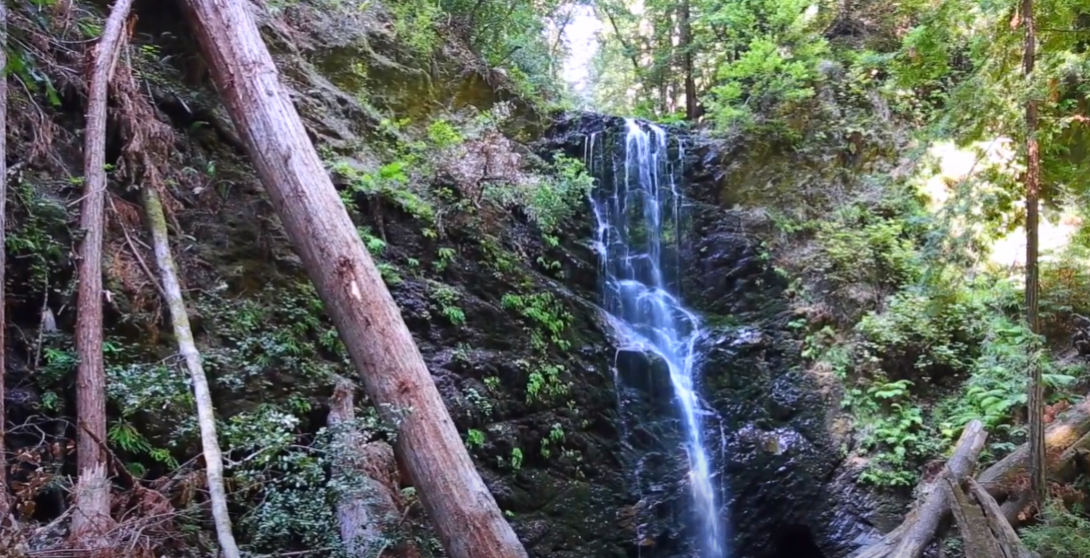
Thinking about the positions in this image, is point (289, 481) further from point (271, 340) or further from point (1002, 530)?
point (1002, 530)

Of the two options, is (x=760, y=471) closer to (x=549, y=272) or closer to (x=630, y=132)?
(x=549, y=272)

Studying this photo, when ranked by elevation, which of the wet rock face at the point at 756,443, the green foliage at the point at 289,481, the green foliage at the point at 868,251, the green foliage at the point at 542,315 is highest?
the green foliage at the point at 868,251

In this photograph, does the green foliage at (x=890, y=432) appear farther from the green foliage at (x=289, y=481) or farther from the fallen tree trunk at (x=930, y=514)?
the green foliage at (x=289, y=481)

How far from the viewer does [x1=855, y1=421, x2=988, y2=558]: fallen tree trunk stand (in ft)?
17.6

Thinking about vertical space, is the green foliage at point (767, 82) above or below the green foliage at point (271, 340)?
above

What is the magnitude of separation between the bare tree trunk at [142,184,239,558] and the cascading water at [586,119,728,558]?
514 cm

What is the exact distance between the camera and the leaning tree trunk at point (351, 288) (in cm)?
375

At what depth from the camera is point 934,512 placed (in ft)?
18.0

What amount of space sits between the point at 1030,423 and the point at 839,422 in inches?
119

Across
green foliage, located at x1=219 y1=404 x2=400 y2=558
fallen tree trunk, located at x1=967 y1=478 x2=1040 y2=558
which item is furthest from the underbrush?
green foliage, located at x1=219 y1=404 x2=400 y2=558

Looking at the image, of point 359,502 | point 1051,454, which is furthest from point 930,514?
point 359,502

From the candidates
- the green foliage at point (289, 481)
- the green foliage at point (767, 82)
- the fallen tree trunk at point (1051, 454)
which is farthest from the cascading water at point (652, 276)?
the green foliage at point (289, 481)

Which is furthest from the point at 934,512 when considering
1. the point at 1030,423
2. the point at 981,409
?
the point at 981,409

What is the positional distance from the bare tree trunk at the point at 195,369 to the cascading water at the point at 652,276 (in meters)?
5.14
